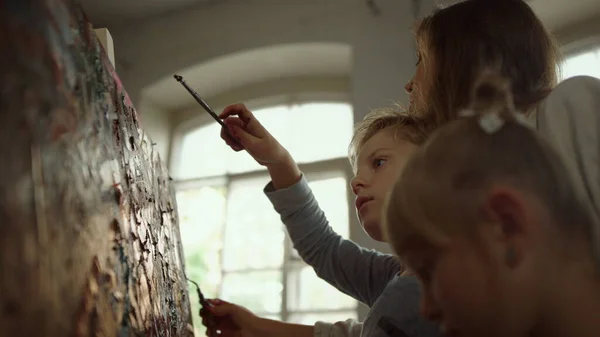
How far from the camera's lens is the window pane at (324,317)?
2.10 meters

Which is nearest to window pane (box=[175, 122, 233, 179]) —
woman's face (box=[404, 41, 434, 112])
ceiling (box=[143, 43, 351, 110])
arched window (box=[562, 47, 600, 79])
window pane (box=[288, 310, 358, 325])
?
ceiling (box=[143, 43, 351, 110])

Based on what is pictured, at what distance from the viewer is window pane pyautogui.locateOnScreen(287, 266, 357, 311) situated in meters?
2.15

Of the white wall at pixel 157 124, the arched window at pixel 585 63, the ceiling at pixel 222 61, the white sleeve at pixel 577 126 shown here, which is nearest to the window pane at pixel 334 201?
the ceiling at pixel 222 61

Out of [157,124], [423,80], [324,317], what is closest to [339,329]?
[423,80]

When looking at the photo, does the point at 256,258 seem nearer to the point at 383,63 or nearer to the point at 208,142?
the point at 208,142

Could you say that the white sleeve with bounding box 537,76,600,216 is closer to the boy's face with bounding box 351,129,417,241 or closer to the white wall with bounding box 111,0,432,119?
the boy's face with bounding box 351,129,417,241

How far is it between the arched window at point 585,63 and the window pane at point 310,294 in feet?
3.58

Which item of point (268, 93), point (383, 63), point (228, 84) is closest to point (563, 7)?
point (383, 63)

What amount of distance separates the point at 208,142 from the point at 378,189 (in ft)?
5.45

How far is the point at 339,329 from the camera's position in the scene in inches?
44.7

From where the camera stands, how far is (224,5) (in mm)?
2570

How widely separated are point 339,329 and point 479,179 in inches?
24.1

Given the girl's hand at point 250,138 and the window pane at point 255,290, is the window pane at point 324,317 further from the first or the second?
the girl's hand at point 250,138

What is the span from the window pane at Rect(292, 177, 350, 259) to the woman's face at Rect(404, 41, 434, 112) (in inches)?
48.1
